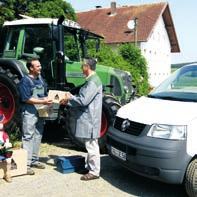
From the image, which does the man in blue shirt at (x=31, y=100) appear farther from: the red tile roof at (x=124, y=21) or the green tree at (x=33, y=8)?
the red tile roof at (x=124, y=21)

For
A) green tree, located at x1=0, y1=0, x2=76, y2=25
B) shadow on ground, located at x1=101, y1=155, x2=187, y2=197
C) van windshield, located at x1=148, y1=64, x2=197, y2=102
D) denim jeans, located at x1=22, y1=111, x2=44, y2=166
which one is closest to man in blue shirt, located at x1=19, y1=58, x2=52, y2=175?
denim jeans, located at x1=22, y1=111, x2=44, y2=166

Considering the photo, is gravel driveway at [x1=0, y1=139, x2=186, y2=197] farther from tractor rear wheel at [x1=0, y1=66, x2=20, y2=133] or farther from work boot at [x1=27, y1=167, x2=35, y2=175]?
tractor rear wheel at [x1=0, y1=66, x2=20, y2=133]

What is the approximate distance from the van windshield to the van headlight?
2.38 ft

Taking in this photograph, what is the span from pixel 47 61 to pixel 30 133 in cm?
270

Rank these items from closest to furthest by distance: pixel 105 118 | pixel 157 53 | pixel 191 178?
pixel 191 178 → pixel 105 118 → pixel 157 53

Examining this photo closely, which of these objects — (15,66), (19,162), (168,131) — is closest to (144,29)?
(15,66)

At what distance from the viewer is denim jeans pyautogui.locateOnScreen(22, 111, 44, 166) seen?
22.5 ft

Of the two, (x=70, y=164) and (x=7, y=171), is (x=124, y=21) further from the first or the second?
(x=7, y=171)

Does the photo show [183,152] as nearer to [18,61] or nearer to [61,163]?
[61,163]

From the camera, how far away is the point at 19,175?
22.3 ft

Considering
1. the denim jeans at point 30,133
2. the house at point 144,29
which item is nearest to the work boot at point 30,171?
the denim jeans at point 30,133

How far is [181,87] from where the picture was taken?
6.78 metres

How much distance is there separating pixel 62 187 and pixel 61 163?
2.64 feet

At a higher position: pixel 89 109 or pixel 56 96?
pixel 56 96
